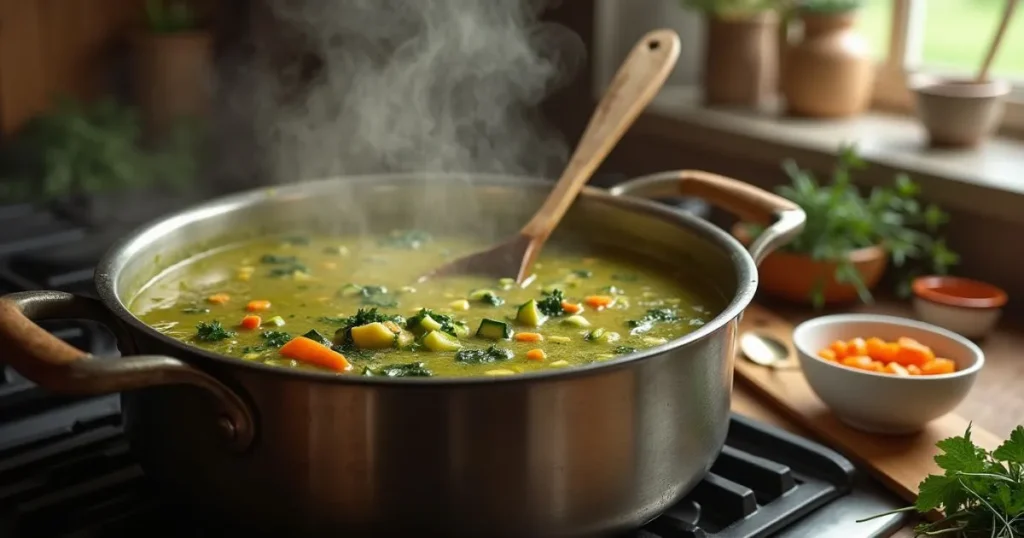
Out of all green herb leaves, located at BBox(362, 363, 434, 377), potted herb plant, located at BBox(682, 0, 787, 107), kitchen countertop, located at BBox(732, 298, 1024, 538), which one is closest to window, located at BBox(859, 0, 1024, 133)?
potted herb plant, located at BBox(682, 0, 787, 107)

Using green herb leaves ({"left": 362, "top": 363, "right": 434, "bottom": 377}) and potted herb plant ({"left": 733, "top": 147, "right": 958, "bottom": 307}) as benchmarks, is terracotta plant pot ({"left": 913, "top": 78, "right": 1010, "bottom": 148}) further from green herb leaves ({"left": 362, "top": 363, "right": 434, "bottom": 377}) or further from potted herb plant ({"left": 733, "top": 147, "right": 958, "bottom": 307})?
green herb leaves ({"left": 362, "top": 363, "right": 434, "bottom": 377})

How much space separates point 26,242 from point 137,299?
0.62 metres

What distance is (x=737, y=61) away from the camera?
8.02 feet

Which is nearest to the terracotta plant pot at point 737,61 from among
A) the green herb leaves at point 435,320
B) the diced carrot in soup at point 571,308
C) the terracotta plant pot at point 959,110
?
the terracotta plant pot at point 959,110

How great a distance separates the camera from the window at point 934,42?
2314mm

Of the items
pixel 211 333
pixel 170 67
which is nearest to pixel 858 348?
pixel 211 333

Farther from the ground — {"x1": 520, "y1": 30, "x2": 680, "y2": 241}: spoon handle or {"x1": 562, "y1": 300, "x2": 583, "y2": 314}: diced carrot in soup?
{"x1": 520, "y1": 30, "x2": 680, "y2": 241}: spoon handle

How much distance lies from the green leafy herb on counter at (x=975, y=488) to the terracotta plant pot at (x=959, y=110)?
1.04 m

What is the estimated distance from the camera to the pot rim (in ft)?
3.12

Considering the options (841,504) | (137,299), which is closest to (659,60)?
(841,504)

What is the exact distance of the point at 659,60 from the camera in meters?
1.63

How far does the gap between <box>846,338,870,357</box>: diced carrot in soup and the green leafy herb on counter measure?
336mm

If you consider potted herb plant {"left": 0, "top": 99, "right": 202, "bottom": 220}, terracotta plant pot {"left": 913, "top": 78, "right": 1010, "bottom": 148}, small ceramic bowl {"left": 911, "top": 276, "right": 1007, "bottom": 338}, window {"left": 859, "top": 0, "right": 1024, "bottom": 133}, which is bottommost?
small ceramic bowl {"left": 911, "top": 276, "right": 1007, "bottom": 338}

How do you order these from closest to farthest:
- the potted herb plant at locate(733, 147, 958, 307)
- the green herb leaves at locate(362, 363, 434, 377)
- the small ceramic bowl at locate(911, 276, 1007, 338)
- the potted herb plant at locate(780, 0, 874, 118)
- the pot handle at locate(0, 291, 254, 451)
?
the pot handle at locate(0, 291, 254, 451) → the green herb leaves at locate(362, 363, 434, 377) → the small ceramic bowl at locate(911, 276, 1007, 338) → the potted herb plant at locate(733, 147, 958, 307) → the potted herb plant at locate(780, 0, 874, 118)
